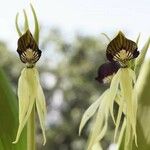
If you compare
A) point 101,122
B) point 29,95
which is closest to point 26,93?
point 29,95

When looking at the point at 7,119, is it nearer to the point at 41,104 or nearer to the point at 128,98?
the point at 41,104

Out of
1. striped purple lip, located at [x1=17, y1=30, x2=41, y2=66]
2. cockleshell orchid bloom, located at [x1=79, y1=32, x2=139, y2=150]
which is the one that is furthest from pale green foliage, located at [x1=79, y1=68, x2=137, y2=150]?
striped purple lip, located at [x1=17, y1=30, x2=41, y2=66]

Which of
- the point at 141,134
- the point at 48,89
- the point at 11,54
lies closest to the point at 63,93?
the point at 48,89

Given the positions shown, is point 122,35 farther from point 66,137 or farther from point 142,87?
point 66,137

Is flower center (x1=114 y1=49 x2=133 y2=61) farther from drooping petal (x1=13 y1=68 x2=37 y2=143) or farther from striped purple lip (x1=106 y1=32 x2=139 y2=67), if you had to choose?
drooping petal (x1=13 y1=68 x2=37 y2=143)

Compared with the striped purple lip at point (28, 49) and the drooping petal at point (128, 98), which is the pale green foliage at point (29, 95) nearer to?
the striped purple lip at point (28, 49)

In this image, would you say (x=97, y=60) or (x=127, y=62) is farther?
(x=97, y=60)

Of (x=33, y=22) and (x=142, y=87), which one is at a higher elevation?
(x=33, y=22)
